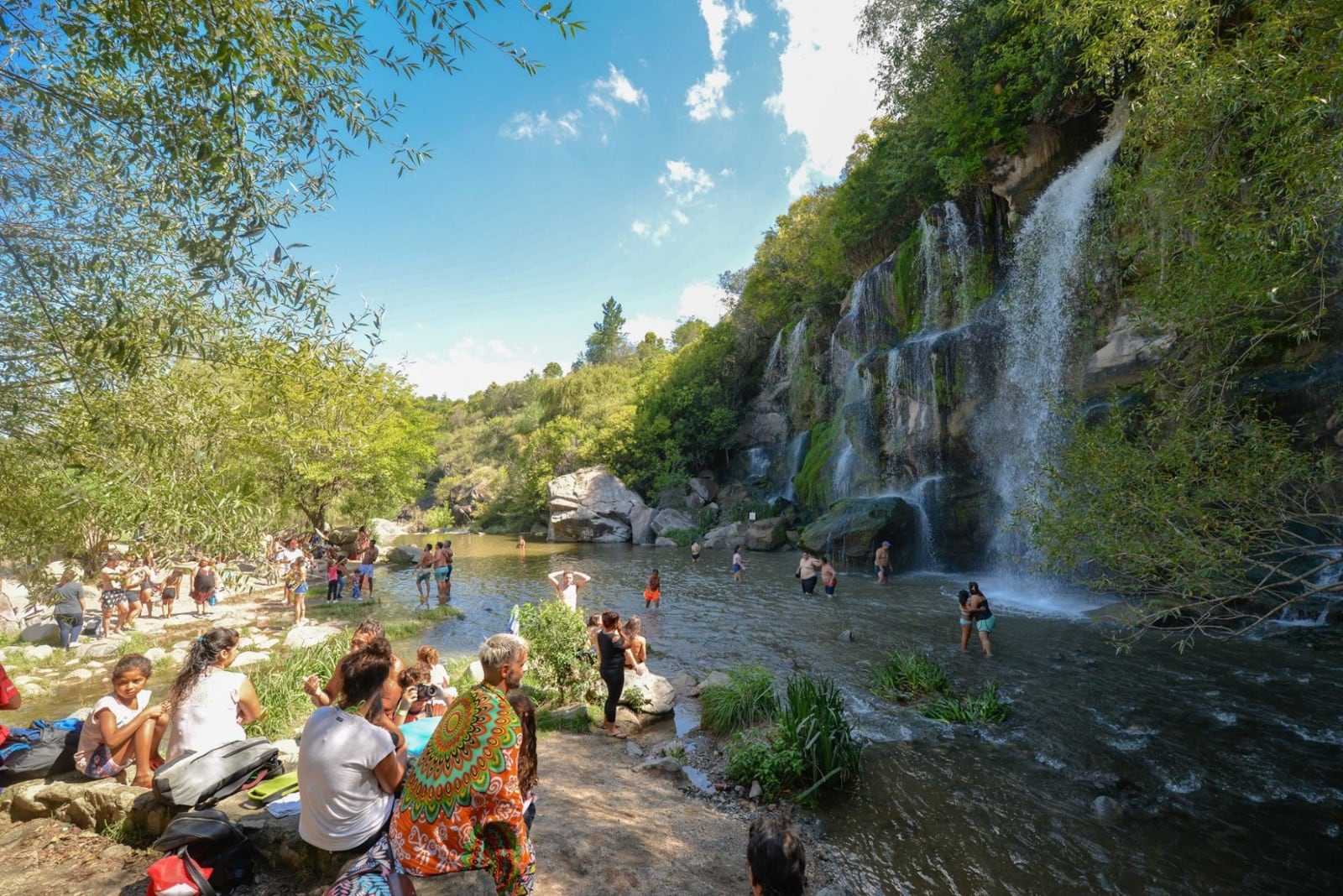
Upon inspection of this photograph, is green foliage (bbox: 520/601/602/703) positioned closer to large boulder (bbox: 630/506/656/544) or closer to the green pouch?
the green pouch

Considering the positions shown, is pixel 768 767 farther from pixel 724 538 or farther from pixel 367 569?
pixel 724 538

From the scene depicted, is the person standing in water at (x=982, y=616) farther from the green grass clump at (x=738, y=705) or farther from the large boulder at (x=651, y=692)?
the large boulder at (x=651, y=692)

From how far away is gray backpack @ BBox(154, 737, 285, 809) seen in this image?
420cm

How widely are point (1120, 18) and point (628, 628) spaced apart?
1061cm

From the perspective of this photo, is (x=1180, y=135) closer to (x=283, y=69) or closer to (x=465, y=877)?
(x=283, y=69)

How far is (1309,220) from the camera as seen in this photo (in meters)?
5.33

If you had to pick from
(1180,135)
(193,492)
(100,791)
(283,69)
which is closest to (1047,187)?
(1180,135)

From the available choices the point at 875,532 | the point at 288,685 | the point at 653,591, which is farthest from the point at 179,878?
the point at 875,532

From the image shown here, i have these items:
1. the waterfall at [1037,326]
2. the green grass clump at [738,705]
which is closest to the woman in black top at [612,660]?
the green grass clump at [738,705]

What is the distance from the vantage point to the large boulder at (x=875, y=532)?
2219cm

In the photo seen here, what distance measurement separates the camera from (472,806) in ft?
9.85

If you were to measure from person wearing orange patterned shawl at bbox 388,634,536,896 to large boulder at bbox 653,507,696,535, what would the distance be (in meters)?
36.5

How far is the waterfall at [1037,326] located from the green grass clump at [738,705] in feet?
46.1

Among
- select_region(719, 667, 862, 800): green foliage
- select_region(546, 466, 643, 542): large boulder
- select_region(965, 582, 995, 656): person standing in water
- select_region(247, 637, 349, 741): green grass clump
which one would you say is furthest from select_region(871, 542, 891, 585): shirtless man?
select_region(546, 466, 643, 542): large boulder
